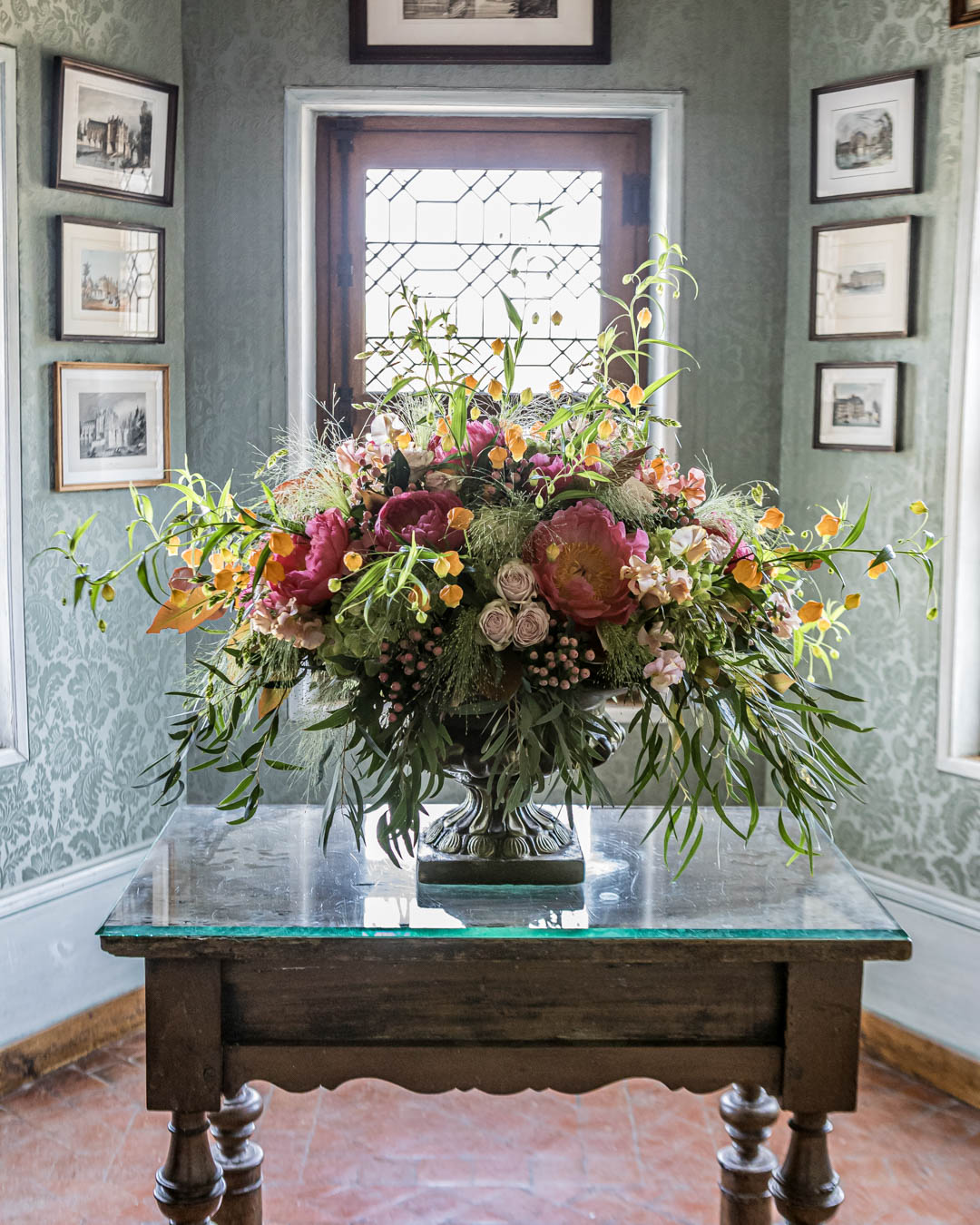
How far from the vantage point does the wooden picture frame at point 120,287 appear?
3.23 metres

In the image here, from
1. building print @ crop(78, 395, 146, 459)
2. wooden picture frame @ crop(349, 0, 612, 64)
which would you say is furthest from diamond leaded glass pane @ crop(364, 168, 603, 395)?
building print @ crop(78, 395, 146, 459)

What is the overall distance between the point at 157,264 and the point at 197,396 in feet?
1.24

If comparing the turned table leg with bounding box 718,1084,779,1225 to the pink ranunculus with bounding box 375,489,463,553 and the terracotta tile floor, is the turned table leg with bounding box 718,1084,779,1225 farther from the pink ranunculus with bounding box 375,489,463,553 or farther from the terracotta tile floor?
the pink ranunculus with bounding box 375,489,463,553

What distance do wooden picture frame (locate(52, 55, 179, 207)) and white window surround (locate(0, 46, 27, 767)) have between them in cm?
13

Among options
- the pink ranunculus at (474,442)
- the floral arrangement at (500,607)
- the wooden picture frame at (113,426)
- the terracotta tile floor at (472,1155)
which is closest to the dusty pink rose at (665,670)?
the floral arrangement at (500,607)

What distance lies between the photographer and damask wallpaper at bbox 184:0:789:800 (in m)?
3.52

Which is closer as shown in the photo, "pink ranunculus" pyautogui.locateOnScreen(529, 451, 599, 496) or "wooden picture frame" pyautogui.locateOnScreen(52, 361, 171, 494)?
"pink ranunculus" pyautogui.locateOnScreen(529, 451, 599, 496)

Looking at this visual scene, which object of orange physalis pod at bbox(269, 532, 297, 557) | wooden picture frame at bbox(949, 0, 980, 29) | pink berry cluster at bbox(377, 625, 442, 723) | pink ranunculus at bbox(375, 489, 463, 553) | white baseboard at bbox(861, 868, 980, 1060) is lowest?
white baseboard at bbox(861, 868, 980, 1060)

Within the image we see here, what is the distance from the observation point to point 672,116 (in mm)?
3557

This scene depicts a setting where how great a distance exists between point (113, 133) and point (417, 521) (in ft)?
7.25

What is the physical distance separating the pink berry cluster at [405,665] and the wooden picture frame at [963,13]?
94.5 inches


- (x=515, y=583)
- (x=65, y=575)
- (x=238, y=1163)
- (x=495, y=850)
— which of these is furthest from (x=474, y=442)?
(x=65, y=575)

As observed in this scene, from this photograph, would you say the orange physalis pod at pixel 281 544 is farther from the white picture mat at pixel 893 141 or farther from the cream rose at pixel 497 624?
the white picture mat at pixel 893 141

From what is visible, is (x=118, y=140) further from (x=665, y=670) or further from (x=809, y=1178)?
(x=809, y=1178)
